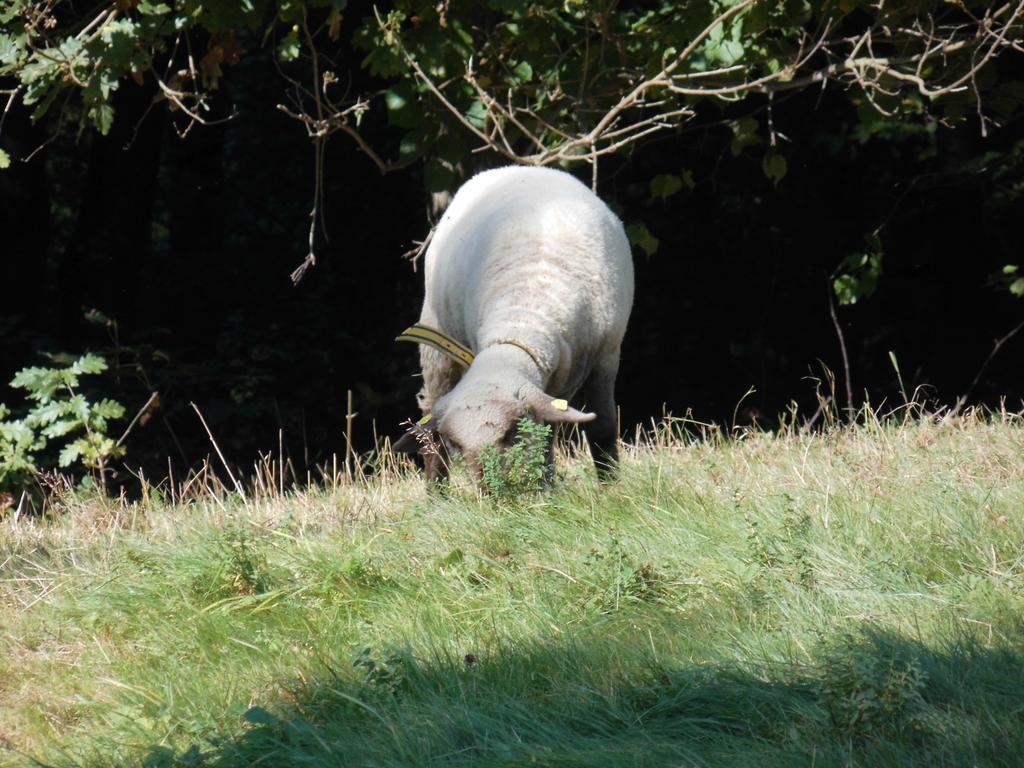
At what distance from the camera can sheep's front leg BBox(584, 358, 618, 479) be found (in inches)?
255

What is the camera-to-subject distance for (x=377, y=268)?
538 inches

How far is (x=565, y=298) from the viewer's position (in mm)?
6270

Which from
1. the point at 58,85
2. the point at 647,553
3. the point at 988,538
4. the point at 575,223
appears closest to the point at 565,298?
the point at 575,223

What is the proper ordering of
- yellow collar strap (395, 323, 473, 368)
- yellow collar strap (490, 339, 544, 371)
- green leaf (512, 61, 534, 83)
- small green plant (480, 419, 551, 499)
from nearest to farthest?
small green plant (480, 419, 551, 499)
yellow collar strap (490, 339, 544, 371)
yellow collar strap (395, 323, 473, 368)
green leaf (512, 61, 534, 83)

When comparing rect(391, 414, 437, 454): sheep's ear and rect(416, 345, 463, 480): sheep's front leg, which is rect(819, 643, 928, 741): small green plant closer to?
rect(391, 414, 437, 454): sheep's ear

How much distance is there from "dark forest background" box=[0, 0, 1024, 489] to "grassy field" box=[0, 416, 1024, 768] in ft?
21.6

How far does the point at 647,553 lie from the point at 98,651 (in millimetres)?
1843

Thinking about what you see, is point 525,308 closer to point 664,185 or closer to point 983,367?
point 664,185

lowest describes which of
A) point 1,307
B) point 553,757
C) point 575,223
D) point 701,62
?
point 1,307

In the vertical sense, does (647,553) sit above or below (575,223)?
below

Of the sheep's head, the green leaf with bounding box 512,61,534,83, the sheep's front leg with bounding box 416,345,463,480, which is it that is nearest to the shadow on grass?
the sheep's head

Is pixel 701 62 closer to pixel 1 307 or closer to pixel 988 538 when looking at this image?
pixel 988 538

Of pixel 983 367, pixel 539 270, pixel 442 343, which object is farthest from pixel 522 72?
pixel 983 367

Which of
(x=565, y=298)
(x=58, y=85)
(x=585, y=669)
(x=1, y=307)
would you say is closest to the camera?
(x=585, y=669)
